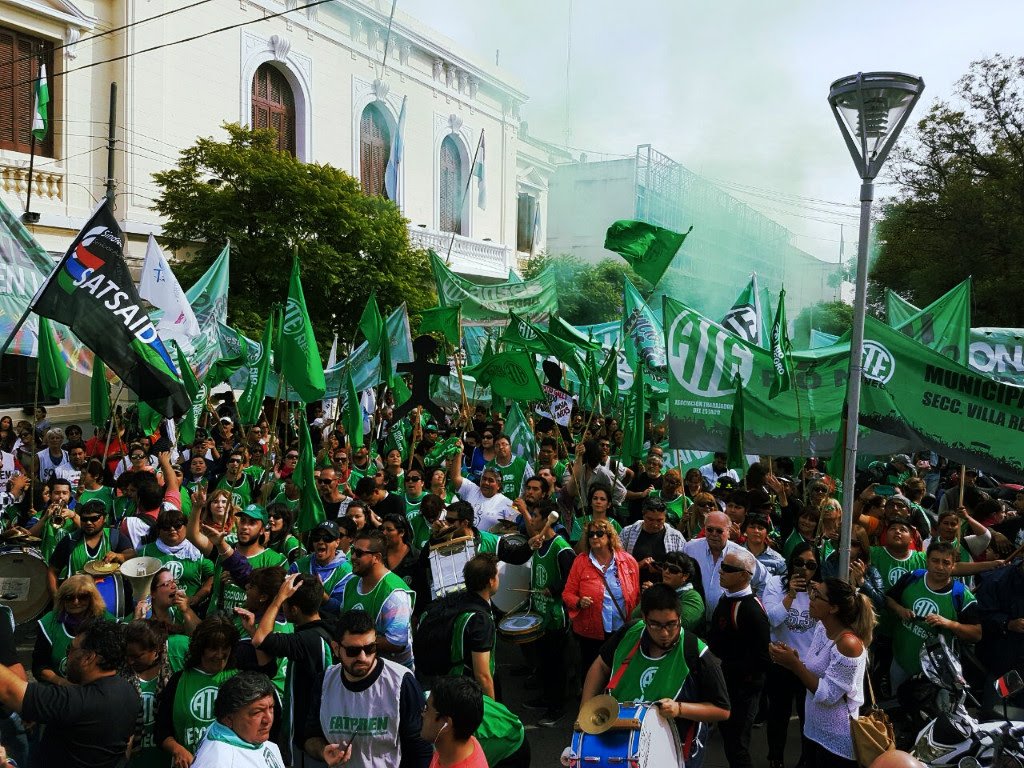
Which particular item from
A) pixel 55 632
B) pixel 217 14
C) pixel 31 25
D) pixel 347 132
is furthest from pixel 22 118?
pixel 55 632

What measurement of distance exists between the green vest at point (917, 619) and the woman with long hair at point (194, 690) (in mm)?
3894

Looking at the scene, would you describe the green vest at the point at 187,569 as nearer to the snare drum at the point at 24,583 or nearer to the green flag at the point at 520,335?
the snare drum at the point at 24,583

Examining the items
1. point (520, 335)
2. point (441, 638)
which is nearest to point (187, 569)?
point (441, 638)

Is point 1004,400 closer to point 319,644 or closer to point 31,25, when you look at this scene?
point 319,644

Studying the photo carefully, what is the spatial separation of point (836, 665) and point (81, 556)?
4.65 metres

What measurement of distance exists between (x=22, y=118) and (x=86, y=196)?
6.58 feet

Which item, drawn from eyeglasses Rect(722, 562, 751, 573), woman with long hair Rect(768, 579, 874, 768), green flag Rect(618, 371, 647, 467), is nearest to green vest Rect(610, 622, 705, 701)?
woman with long hair Rect(768, 579, 874, 768)

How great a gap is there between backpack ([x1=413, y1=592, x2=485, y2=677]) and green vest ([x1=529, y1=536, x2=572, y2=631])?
168 centimetres

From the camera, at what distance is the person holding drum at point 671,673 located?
3982mm

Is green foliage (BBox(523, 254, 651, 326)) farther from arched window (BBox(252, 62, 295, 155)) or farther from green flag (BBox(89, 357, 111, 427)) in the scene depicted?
green flag (BBox(89, 357, 111, 427))

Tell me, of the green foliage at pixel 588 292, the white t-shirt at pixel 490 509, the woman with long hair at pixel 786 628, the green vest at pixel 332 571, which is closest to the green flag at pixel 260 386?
the white t-shirt at pixel 490 509

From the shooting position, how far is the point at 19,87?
65.9 feet

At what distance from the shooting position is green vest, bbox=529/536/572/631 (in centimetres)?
621

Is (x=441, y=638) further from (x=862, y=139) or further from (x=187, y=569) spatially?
(x=862, y=139)
